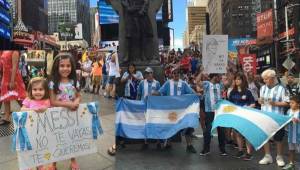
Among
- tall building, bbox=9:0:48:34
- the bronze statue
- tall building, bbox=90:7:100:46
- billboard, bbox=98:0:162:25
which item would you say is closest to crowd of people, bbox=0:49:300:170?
the bronze statue

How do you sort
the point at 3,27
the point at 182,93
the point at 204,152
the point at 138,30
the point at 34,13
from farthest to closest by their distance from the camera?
the point at 34,13 < the point at 3,27 < the point at 138,30 < the point at 182,93 < the point at 204,152

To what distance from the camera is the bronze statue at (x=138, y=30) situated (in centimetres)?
1308

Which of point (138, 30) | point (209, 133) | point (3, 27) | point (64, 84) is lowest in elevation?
point (209, 133)

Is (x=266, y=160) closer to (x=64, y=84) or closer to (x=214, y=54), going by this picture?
(x=214, y=54)

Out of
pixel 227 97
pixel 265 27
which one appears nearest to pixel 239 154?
pixel 227 97

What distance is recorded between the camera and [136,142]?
34.0 feet

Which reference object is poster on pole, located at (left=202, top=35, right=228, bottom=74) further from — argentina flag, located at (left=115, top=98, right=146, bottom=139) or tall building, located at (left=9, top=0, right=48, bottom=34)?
tall building, located at (left=9, top=0, right=48, bottom=34)

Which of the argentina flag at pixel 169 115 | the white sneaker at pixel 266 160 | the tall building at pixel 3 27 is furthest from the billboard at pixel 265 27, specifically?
the white sneaker at pixel 266 160

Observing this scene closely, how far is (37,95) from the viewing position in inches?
264

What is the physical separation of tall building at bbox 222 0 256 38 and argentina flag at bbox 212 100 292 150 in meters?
152

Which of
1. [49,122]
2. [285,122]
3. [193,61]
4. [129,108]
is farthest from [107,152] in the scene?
[193,61]

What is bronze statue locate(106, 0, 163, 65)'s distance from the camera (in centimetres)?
1308

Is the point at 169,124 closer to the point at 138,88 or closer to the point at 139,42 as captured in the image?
the point at 138,88

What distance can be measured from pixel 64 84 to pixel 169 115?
11.2 feet
